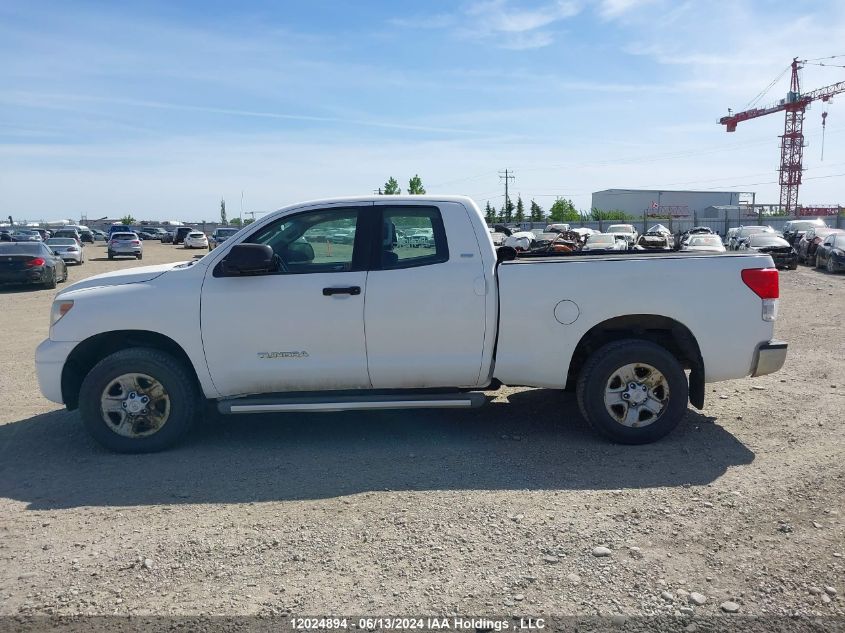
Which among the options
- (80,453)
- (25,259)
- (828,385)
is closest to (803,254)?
(828,385)

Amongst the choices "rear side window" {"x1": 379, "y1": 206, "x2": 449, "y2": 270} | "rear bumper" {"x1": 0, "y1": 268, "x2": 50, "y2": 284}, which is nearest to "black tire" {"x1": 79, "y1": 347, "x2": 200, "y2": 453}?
"rear side window" {"x1": 379, "y1": 206, "x2": 449, "y2": 270}

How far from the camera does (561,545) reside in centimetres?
414

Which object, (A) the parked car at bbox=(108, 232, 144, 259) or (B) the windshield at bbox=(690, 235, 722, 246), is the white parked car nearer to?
(A) the parked car at bbox=(108, 232, 144, 259)

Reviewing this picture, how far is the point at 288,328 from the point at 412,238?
1.23 meters

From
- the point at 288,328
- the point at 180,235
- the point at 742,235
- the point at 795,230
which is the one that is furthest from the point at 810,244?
the point at 180,235

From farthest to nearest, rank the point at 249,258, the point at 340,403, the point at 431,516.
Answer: the point at 340,403 < the point at 249,258 < the point at 431,516

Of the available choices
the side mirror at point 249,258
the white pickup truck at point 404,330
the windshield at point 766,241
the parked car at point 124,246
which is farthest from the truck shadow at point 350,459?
the parked car at point 124,246

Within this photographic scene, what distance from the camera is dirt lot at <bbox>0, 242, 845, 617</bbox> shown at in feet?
12.0

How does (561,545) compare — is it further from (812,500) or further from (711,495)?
(812,500)

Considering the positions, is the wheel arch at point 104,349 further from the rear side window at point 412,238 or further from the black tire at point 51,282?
the black tire at point 51,282

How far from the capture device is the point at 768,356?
5.79 m

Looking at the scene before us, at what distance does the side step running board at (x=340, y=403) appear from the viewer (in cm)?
568

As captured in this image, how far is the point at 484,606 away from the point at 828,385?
5948mm

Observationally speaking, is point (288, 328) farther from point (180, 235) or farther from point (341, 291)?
point (180, 235)
